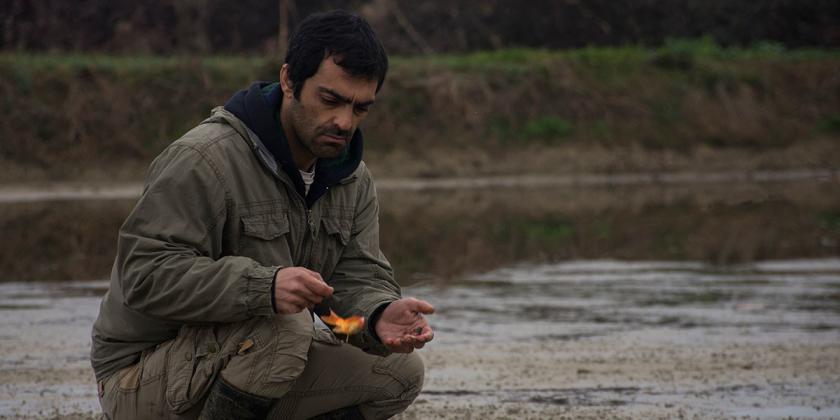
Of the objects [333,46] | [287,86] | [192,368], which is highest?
[333,46]

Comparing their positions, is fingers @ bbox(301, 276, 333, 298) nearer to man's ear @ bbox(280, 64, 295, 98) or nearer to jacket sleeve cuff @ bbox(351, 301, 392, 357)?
jacket sleeve cuff @ bbox(351, 301, 392, 357)

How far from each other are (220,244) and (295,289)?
0.37m

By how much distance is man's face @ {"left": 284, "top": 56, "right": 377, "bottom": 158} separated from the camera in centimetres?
423

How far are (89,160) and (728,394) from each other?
17076mm

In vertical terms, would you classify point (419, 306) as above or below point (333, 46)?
below

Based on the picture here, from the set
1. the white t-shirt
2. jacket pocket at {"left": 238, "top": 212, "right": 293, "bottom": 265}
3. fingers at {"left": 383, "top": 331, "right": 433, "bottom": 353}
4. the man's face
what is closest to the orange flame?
fingers at {"left": 383, "top": 331, "right": 433, "bottom": 353}

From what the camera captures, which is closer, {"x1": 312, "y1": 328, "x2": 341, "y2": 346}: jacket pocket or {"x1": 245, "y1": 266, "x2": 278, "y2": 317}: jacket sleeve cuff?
{"x1": 245, "y1": 266, "x2": 278, "y2": 317}: jacket sleeve cuff

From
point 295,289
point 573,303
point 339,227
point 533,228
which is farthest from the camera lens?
point 533,228

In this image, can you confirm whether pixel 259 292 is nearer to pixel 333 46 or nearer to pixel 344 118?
pixel 344 118

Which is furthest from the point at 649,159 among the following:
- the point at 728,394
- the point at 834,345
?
the point at 728,394

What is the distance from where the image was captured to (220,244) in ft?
13.7

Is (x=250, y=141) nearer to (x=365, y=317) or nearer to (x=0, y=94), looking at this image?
(x=365, y=317)

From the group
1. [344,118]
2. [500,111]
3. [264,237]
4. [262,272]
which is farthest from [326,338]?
[500,111]

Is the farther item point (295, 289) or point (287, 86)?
point (287, 86)
